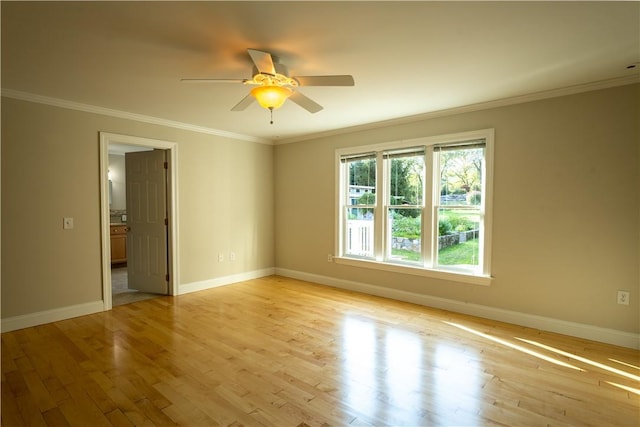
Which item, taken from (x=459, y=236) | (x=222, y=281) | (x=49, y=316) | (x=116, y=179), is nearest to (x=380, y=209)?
(x=459, y=236)

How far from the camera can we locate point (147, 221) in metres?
4.85

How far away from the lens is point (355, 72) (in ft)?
9.35

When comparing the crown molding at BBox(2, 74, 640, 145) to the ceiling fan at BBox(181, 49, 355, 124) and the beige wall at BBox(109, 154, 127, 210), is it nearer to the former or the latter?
the ceiling fan at BBox(181, 49, 355, 124)

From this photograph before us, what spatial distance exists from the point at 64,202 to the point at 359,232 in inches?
151

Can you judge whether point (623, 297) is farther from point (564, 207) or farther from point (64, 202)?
point (64, 202)

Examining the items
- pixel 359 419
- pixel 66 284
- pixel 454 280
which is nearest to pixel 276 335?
pixel 359 419

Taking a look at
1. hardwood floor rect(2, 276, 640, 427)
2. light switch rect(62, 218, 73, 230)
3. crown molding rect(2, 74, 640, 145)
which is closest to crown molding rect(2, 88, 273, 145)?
crown molding rect(2, 74, 640, 145)

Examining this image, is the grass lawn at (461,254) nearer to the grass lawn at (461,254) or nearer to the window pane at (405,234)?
the grass lawn at (461,254)

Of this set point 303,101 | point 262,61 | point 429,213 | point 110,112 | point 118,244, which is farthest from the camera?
point 118,244

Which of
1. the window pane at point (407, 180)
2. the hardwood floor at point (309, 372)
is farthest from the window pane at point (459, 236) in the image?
the hardwood floor at point (309, 372)

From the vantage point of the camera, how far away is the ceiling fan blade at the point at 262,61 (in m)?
2.08

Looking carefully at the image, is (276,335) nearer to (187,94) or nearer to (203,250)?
(203,250)

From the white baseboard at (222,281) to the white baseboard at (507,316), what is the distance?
1324 millimetres

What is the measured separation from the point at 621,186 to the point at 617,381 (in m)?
1.73
